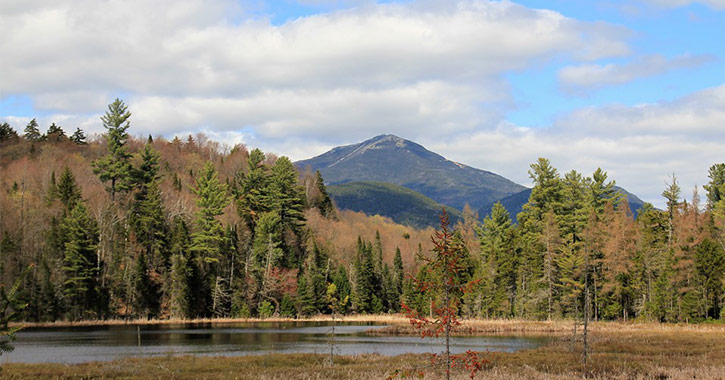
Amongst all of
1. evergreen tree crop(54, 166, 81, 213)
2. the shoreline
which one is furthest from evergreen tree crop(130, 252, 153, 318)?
evergreen tree crop(54, 166, 81, 213)

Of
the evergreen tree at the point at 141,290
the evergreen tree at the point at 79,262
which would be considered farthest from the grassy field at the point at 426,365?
the evergreen tree at the point at 141,290

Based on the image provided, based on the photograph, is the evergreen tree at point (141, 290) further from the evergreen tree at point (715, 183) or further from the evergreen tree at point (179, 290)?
the evergreen tree at point (715, 183)

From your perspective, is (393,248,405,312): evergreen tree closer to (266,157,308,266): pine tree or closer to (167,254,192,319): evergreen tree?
(266,157,308,266): pine tree

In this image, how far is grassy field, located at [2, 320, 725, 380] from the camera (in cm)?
2967

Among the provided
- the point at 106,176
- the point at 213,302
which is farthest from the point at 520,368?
the point at 106,176

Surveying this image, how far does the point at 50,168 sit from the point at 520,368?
350 ft

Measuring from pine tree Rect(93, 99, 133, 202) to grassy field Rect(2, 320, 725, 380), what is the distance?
7699 cm

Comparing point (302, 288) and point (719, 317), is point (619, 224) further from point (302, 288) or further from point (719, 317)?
point (302, 288)

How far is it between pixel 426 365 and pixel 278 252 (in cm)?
8640

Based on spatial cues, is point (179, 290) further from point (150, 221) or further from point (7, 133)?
point (7, 133)

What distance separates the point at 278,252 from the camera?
4341 inches

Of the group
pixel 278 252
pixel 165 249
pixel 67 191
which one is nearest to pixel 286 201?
pixel 278 252

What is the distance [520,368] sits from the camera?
1291 inches

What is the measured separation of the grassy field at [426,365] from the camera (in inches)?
1168
